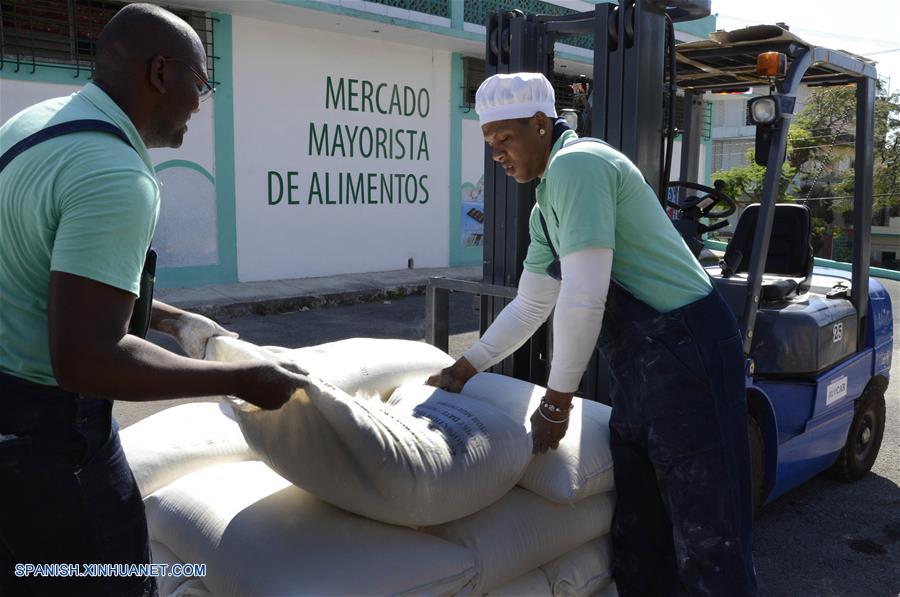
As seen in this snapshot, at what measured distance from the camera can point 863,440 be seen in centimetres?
485

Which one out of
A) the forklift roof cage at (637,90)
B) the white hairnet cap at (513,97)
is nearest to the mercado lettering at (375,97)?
the forklift roof cage at (637,90)

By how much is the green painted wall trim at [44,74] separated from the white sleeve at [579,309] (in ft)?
29.4

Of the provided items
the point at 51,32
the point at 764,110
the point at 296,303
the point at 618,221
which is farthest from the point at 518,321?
the point at 51,32

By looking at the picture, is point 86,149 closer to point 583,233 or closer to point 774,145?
point 583,233

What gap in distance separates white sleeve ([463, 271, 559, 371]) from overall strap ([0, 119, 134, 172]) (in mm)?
1593

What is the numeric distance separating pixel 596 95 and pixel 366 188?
32.5 ft

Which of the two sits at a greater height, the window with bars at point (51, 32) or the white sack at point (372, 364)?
the window with bars at point (51, 32)

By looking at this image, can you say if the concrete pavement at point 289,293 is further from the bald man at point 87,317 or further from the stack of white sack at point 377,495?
the bald man at point 87,317

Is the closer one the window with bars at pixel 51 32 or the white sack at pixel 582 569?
the white sack at pixel 582 569

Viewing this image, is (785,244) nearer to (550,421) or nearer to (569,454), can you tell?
(569,454)

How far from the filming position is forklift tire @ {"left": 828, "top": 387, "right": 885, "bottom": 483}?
4.64 metres

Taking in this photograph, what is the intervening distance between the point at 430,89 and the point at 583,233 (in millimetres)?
12119

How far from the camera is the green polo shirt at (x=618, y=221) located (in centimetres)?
231

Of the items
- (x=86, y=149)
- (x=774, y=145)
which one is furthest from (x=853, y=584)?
(x=86, y=149)
